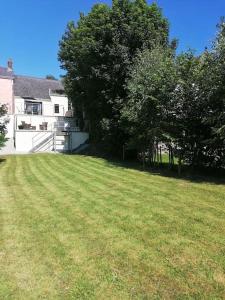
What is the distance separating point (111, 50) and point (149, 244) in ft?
61.5

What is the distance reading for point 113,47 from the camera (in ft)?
75.0

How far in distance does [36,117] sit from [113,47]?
15.8 meters

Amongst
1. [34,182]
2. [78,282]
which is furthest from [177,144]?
[78,282]

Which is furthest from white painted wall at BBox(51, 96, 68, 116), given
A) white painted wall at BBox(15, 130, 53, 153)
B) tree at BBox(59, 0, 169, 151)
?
tree at BBox(59, 0, 169, 151)

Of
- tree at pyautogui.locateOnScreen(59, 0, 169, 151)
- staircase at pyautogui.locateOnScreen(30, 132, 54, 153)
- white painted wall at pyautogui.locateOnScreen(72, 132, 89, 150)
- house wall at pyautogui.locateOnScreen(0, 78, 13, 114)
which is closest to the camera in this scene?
tree at pyautogui.locateOnScreen(59, 0, 169, 151)

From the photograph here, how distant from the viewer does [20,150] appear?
30938mm

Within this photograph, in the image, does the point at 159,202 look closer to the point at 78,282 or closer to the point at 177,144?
the point at 78,282

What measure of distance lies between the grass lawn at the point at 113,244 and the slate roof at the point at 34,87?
109ft

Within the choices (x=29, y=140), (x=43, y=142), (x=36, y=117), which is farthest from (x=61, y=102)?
(x=29, y=140)

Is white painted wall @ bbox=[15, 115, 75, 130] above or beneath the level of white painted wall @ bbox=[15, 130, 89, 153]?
above

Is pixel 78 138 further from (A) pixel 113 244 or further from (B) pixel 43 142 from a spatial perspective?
(A) pixel 113 244

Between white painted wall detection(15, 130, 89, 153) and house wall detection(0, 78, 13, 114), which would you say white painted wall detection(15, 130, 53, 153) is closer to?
white painted wall detection(15, 130, 89, 153)

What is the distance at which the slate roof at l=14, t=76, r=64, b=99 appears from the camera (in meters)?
42.0

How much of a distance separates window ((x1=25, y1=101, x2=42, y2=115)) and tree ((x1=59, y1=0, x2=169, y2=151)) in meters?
17.2
